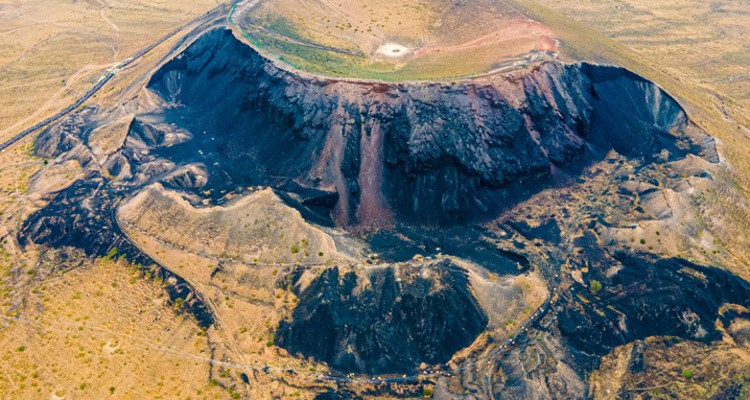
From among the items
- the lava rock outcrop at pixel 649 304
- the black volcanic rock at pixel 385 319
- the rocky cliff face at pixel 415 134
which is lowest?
the black volcanic rock at pixel 385 319

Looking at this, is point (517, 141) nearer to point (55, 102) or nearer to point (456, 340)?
point (456, 340)

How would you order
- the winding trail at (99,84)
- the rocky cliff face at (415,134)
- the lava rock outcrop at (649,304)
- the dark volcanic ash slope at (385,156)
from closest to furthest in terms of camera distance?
the lava rock outcrop at (649,304) < the dark volcanic ash slope at (385,156) < the rocky cliff face at (415,134) < the winding trail at (99,84)

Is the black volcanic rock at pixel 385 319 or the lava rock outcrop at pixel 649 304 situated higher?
the lava rock outcrop at pixel 649 304

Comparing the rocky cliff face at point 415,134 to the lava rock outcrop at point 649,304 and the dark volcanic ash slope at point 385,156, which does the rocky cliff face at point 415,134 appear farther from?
the lava rock outcrop at point 649,304

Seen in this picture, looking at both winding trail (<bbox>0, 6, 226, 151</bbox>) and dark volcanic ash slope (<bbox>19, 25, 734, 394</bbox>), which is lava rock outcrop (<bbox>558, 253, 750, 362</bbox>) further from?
winding trail (<bbox>0, 6, 226, 151</bbox>)

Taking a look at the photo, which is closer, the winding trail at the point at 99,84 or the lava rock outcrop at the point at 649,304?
the lava rock outcrop at the point at 649,304

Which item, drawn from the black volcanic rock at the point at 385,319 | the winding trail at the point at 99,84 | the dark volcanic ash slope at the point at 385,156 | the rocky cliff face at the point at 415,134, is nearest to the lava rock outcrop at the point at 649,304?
the dark volcanic ash slope at the point at 385,156

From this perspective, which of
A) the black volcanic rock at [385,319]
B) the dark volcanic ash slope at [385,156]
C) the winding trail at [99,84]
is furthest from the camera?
the winding trail at [99,84]

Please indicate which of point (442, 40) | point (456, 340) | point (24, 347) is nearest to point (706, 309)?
point (456, 340)
